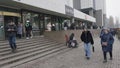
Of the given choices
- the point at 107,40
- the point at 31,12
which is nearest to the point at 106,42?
the point at 107,40

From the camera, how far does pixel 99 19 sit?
76688 millimetres

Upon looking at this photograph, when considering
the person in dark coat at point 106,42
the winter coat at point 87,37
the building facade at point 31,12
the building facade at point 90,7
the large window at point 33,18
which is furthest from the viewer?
the building facade at point 90,7

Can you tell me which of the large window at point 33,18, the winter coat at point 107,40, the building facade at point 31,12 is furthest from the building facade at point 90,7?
the winter coat at point 107,40

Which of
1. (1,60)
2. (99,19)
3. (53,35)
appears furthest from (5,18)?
(99,19)

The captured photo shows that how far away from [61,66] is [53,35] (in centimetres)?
1030

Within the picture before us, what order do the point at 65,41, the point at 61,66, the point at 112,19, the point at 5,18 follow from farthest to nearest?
the point at 112,19, the point at 65,41, the point at 5,18, the point at 61,66

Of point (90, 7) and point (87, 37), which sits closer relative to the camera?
point (87, 37)

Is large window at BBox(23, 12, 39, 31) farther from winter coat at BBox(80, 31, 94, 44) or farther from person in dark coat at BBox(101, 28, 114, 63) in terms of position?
person in dark coat at BBox(101, 28, 114, 63)

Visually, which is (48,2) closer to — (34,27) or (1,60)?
(34,27)

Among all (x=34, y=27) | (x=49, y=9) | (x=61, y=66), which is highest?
(x=49, y=9)

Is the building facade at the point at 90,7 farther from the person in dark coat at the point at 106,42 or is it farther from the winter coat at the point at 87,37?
the person in dark coat at the point at 106,42

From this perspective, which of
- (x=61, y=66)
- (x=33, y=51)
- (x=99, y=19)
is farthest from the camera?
(x=99, y=19)

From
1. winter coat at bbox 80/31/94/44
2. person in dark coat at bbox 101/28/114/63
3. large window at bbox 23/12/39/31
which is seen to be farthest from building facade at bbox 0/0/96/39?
person in dark coat at bbox 101/28/114/63

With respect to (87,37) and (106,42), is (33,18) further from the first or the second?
(106,42)
